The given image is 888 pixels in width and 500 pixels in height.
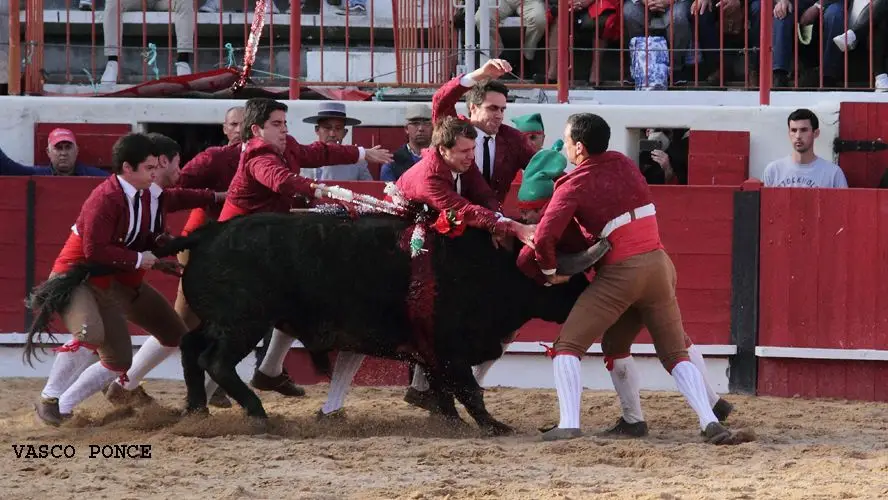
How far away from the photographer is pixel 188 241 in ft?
23.8

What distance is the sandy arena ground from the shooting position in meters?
5.67

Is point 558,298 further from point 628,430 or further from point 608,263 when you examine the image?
point 628,430

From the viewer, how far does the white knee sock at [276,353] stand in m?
7.74

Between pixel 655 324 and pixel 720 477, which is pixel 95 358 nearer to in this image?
pixel 655 324

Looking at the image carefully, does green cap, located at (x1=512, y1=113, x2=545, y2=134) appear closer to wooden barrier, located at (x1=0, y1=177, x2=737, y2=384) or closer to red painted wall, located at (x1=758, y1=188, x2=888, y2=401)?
wooden barrier, located at (x1=0, y1=177, x2=737, y2=384)

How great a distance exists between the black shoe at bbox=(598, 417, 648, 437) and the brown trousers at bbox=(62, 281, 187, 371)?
214 centimetres

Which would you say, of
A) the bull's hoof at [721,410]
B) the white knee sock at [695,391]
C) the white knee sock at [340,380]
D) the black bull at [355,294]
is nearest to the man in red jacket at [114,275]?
the black bull at [355,294]

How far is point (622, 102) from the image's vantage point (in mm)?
11617

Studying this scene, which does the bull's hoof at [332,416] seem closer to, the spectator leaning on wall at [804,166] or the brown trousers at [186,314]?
the brown trousers at [186,314]

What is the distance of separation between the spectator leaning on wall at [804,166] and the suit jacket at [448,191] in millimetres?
2853

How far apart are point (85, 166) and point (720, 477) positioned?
17.5 feet

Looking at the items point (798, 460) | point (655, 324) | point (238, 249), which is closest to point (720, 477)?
point (798, 460)

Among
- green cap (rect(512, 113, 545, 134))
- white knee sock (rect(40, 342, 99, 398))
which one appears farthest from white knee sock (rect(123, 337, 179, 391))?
green cap (rect(512, 113, 545, 134))

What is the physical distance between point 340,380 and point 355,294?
552 mm
